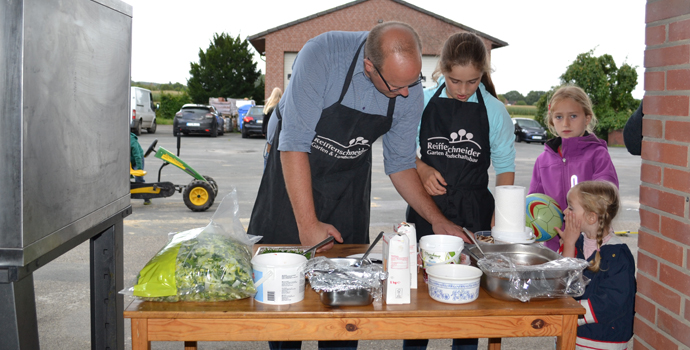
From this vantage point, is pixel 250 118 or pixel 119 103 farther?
pixel 250 118

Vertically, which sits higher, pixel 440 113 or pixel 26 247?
pixel 440 113

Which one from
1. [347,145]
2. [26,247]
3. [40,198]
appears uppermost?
[347,145]

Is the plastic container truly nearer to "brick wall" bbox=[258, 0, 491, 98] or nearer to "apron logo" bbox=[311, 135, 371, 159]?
"apron logo" bbox=[311, 135, 371, 159]

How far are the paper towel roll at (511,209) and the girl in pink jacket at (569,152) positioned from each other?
1056 mm

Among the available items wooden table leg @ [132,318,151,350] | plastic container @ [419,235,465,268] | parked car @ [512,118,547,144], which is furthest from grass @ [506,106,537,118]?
wooden table leg @ [132,318,151,350]

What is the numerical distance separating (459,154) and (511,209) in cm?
77

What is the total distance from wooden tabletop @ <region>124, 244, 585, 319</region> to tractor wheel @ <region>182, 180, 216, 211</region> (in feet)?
18.7

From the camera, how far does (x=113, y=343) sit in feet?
7.52

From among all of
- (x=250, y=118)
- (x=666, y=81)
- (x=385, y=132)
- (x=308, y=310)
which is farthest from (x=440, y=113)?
(x=250, y=118)

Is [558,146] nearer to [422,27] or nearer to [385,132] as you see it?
[385,132]

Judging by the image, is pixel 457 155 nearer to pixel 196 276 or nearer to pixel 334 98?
pixel 334 98

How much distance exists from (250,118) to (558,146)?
19.8 meters

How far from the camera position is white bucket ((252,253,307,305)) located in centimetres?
169

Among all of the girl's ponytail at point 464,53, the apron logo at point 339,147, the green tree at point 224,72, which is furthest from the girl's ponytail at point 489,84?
the green tree at point 224,72
